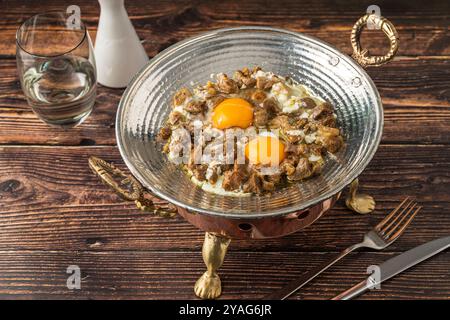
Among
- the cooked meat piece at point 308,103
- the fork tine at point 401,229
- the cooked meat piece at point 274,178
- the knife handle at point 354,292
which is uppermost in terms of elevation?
the cooked meat piece at point 308,103

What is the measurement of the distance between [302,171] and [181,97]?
0.48 m

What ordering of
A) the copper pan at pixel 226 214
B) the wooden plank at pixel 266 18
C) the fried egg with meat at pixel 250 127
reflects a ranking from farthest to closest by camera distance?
the wooden plank at pixel 266 18 < the fried egg with meat at pixel 250 127 < the copper pan at pixel 226 214

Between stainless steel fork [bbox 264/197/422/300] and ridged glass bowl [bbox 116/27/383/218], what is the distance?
0.25 meters

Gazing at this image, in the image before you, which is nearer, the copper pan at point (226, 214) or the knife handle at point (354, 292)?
the copper pan at point (226, 214)

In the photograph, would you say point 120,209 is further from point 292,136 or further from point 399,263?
point 399,263

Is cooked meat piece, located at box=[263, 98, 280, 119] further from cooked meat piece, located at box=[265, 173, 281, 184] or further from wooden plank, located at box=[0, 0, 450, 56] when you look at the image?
wooden plank, located at box=[0, 0, 450, 56]

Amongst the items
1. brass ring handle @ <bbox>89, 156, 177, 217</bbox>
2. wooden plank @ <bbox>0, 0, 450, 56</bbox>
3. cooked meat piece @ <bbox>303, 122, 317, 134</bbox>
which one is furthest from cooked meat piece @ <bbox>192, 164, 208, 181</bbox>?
wooden plank @ <bbox>0, 0, 450, 56</bbox>

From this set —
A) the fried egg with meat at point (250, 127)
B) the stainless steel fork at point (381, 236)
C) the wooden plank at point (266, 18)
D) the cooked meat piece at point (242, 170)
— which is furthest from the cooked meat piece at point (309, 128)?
the wooden plank at point (266, 18)

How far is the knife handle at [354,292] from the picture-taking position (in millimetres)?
2105

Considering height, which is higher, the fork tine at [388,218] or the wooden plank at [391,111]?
the wooden plank at [391,111]

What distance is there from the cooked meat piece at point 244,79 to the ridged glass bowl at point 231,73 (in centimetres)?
10

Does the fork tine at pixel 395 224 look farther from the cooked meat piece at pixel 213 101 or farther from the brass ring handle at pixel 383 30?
the cooked meat piece at pixel 213 101
